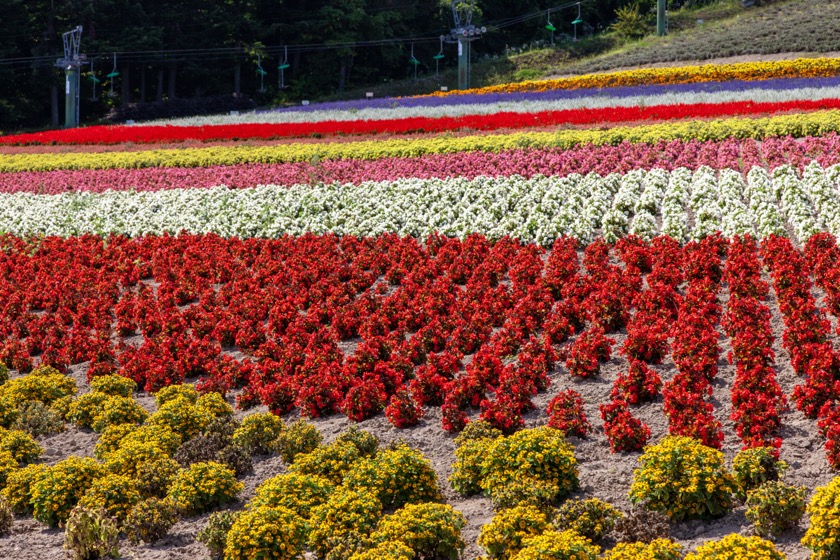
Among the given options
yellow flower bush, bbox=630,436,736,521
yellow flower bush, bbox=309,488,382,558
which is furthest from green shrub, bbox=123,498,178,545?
yellow flower bush, bbox=630,436,736,521

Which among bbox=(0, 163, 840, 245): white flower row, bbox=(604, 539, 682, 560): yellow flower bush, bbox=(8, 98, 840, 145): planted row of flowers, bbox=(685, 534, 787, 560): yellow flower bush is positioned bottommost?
bbox=(604, 539, 682, 560): yellow flower bush

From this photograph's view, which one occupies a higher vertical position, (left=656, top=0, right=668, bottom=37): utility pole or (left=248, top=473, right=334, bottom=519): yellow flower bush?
(left=656, top=0, right=668, bottom=37): utility pole

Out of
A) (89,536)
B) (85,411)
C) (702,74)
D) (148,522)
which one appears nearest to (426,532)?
(148,522)

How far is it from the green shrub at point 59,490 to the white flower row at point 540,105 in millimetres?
21918

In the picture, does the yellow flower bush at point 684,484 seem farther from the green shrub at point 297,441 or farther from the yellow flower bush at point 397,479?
the green shrub at point 297,441

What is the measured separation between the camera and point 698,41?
53.9 metres

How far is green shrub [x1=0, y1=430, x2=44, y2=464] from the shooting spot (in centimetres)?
956

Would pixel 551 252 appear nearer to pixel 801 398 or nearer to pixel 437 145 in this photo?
pixel 801 398

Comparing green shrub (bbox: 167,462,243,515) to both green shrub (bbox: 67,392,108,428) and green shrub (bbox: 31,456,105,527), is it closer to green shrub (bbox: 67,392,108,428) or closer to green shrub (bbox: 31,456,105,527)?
green shrub (bbox: 31,456,105,527)

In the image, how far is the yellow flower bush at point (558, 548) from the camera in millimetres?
6242

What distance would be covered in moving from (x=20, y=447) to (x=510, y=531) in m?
5.23

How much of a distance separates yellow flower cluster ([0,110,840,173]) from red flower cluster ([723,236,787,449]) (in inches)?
304

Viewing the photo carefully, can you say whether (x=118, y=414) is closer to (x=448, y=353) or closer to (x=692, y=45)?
(x=448, y=353)

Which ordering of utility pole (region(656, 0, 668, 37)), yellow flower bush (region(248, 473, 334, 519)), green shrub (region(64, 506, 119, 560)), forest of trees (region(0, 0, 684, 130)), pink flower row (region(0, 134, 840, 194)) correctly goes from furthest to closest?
utility pole (region(656, 0, 668, 37)), forest of trees (region(0, 0, 684, 130)), pink flower row (region(0, 134, 840, 194)), yellow flower bush (region(248, 473, 334, 519)), green shrub (region(64, 506, 119, 560))
